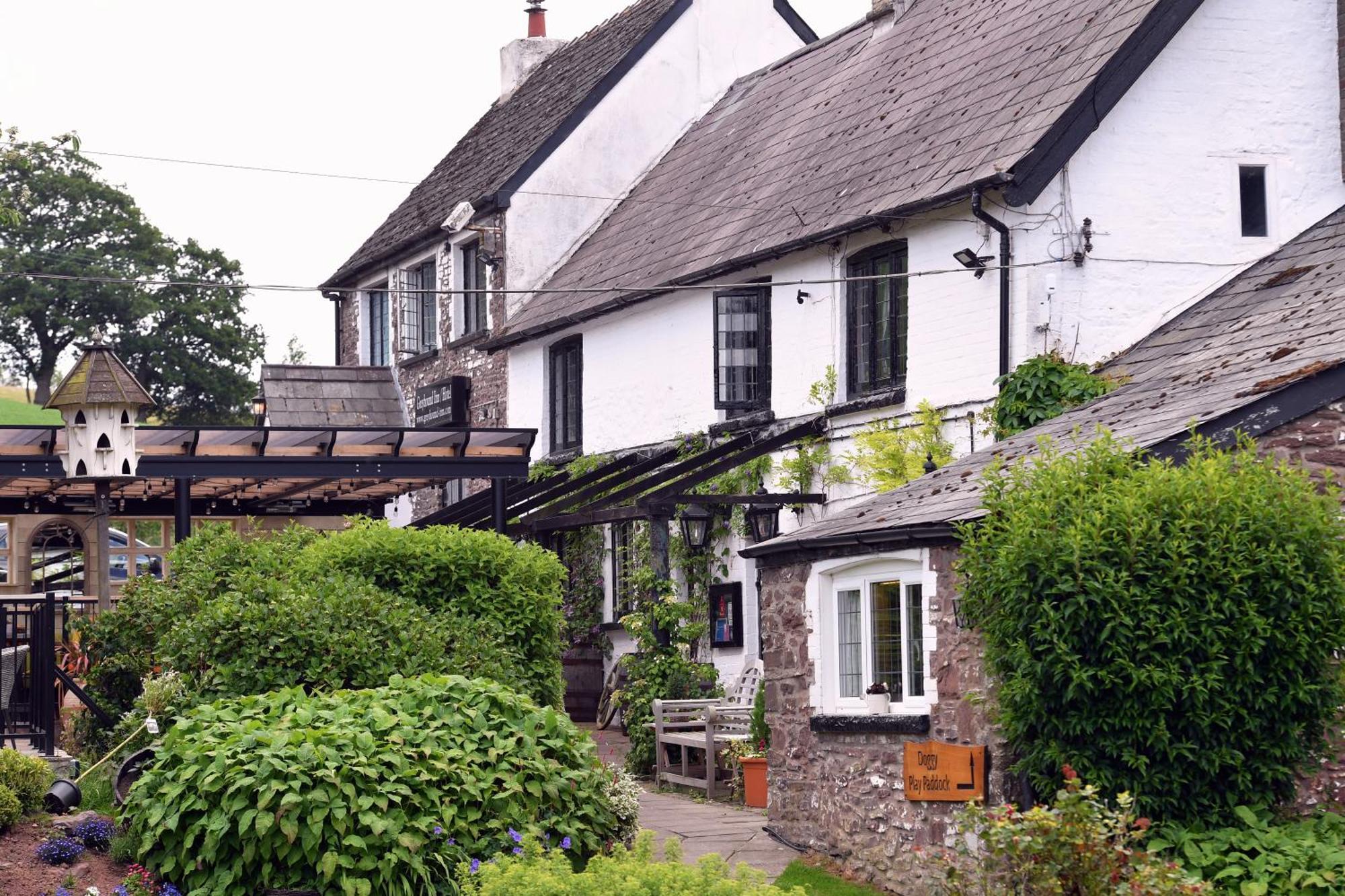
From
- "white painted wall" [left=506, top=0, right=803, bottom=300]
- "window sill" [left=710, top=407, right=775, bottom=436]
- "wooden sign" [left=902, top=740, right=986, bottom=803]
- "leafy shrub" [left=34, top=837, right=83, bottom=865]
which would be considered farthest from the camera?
"white painted wall" [left=506, top=0, right=803, bottom=300]

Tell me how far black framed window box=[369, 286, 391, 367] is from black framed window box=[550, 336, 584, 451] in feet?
23.5

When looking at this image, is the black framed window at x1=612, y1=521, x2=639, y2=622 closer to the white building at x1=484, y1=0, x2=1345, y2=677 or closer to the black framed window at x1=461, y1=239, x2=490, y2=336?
the white building at x1=484, y1=0, x2=1345, y2=677

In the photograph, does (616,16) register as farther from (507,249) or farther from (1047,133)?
(1047,133)

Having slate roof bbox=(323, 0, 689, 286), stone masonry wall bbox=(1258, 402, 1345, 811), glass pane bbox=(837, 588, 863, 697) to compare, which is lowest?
glass pane bbox=(837, 588, 863, 697)

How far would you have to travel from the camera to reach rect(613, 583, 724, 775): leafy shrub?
60.7 feet

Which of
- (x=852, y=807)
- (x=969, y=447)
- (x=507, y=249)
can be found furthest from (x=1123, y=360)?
(x=507, y=249)

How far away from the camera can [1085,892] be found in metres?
8.44

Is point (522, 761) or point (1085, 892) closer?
point (1085, 892)

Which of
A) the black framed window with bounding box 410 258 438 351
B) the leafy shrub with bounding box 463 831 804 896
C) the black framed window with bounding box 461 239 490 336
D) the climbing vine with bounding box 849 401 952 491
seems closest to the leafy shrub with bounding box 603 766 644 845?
the leafy shrub with bounding box 463 831 804 896

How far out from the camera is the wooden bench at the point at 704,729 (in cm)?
1689

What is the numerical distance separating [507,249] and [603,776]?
17.5 meters

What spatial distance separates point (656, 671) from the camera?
19.2m

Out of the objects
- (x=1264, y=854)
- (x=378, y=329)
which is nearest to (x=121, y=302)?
(x=378, y=329)

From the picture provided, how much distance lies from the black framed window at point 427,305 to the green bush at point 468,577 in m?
15.9
